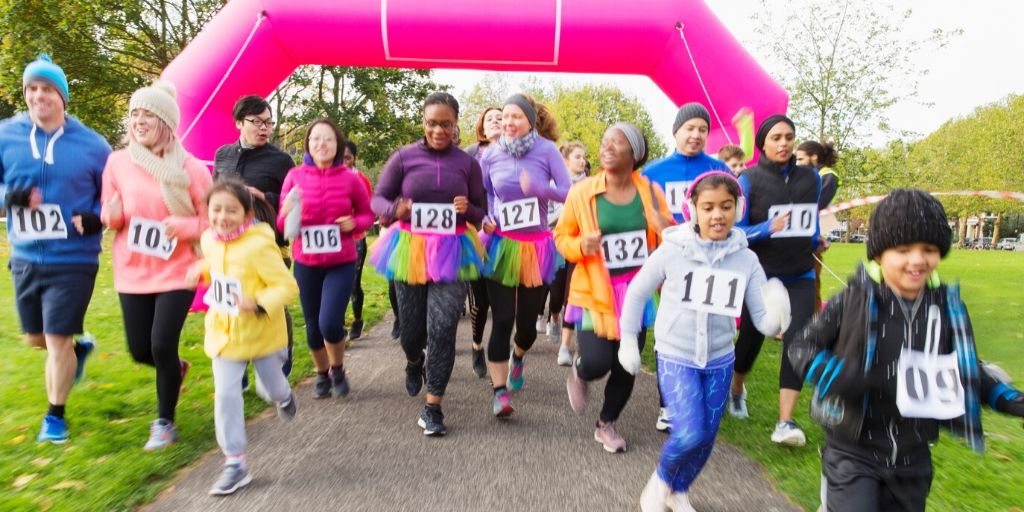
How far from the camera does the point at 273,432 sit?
417 centimetres

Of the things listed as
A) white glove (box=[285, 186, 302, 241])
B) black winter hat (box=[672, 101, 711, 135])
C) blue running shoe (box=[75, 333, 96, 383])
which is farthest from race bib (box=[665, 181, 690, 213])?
blue running shoe (box=[75, 333, 96, 383])

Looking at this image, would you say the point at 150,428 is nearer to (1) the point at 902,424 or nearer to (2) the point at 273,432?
(2) the point at 273,432

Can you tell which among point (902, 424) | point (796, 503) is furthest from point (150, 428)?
point (902, 424)

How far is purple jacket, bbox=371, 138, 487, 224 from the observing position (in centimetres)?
419

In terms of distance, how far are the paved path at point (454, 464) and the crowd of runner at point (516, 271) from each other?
0.55ft

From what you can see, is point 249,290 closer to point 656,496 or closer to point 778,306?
point 656,496

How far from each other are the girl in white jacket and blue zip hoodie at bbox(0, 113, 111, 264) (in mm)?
3447

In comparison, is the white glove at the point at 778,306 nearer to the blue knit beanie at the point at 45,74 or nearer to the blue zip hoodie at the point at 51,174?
the blue zip hoodie at the point at 51,174

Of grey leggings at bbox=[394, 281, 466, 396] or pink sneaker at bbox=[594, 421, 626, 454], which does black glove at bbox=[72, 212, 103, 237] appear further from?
pink sneaker at bbox=[594, 421, 626, 454]

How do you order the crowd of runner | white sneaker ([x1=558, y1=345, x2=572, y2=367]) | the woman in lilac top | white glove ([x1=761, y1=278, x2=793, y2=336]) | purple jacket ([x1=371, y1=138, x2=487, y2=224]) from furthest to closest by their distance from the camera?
white sneaker ([x1=558, y1=345, x2=572, y2=367]) < the woman in lilac top < purple jacket ([x1=371, y1=138, x2=487, y2=224]) < white glove ([x1=761, y1=278, x2=793, y2=336]) < the crowd of runner

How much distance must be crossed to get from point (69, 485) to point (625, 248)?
329 cm

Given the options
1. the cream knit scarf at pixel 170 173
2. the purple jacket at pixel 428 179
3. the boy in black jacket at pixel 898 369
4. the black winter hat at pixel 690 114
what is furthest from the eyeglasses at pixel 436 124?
the boy in black jacket at pixel 898 369

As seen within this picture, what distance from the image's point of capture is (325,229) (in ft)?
14.9

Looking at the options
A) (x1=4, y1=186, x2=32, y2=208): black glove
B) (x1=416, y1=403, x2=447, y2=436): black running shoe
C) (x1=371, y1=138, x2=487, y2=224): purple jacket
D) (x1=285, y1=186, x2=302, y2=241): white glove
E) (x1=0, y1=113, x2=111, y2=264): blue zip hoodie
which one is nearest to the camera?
(x1=4, y1=186, x2=32, y2=208): black glove
